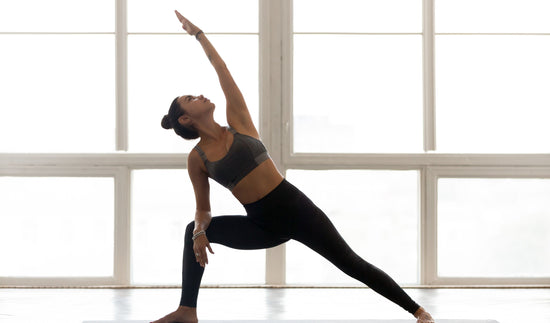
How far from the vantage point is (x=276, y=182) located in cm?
298

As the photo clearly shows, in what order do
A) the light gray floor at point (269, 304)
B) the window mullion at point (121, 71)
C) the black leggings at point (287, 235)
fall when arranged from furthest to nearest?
the window mullion at point (121, 71)
the light gray floor at point (269, 304)
the black leggings at point (287, 235)

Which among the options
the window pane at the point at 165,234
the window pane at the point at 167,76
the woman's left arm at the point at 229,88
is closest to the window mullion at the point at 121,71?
the window pane at the point at 167,76

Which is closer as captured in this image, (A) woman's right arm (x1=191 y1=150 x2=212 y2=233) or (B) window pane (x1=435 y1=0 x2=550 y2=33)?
(A) woman's right arm (x1=191 y1=150 x2=212 y2=233)

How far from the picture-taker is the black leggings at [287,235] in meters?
2.90

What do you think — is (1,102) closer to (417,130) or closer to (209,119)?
(209,119)

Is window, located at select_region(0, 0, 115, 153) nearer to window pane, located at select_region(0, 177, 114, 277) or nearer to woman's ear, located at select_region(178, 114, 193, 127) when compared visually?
window pane, located at select_region(0, 177, 114, 277)

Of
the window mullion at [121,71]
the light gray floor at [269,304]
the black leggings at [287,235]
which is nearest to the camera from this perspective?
the black leggings at [287,235]

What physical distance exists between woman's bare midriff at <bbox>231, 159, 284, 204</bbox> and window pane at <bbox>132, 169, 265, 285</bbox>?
5.56ft

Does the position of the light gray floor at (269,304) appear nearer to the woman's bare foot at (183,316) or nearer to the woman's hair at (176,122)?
the woman's bare foot at (183,316)

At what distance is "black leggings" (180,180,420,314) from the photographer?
9.52 feet

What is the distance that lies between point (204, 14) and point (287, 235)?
7.03 ft

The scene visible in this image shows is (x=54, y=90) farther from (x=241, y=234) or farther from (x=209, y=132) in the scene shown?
(x=241, y=234)

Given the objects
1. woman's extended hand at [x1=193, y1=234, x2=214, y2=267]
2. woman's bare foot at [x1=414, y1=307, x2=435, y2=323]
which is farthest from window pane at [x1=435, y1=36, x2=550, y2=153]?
woman's extended hand at [x1=193, y1=234, x2=214, y2=267]

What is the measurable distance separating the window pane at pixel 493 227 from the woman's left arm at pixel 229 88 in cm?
200
